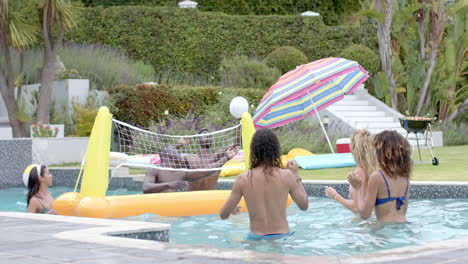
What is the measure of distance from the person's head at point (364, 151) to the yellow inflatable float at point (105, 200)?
1889mm

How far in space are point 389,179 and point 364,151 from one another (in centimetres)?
75

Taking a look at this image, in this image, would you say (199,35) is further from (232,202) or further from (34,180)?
(232,202)

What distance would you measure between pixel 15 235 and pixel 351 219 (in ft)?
13.3

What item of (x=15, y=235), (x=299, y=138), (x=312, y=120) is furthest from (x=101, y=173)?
(x=312, y=120)

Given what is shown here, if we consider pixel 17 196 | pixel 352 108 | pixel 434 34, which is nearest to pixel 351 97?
pixel 352 108

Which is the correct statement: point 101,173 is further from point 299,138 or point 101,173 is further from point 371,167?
point 299,138

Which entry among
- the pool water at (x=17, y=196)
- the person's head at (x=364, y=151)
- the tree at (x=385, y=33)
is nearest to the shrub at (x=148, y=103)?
the pool water at (x=17, y=196)

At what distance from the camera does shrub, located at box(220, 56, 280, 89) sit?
2062 centimetres

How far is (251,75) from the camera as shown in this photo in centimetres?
2089

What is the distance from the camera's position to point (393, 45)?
23047mm

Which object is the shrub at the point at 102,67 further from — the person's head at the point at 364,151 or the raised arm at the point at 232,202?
the raised arm at the point at 232,202

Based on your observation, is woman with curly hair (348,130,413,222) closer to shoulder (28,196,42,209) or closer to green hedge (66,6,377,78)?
shoulder (28,196,42,209)

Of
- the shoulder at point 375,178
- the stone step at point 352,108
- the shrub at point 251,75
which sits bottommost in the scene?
the shoulder at point 375,178

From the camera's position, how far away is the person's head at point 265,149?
17.7 feet
